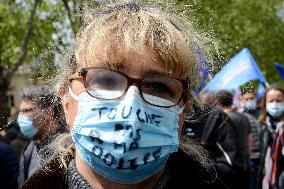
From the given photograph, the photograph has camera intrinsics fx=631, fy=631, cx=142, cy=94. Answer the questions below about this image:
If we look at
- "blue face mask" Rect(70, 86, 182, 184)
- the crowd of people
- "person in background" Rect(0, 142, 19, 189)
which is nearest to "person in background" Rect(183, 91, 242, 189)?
"person in background" Rect(0, 142, 19, 189)

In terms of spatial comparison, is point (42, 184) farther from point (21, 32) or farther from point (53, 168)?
point (21, 32)

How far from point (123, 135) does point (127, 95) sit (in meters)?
0.14

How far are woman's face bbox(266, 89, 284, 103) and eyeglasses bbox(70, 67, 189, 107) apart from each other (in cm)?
562

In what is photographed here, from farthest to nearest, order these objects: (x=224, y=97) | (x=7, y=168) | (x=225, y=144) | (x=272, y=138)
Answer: (x=272, y=138) → (x=225, y=144) → (x=7, y=168) → (x=224, y=97)

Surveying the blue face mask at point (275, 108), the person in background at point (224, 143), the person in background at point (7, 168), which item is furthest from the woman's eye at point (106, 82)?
the blue face mask at point (275, 108)

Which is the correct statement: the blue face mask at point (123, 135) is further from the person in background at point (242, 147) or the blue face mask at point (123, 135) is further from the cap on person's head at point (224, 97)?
the person in background at point (242, 147)

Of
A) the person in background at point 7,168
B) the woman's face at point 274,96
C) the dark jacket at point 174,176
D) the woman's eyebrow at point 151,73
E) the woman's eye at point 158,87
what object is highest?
the woman's eyebrow at point 151,73

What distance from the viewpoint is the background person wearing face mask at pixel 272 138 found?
5934mm

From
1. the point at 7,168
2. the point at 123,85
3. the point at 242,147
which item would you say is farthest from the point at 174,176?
the point at 242,147

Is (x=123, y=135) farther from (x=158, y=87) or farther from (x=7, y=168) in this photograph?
(x=7, y=168)

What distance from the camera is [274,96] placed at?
7.73 meters

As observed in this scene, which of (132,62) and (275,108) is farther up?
(132,62)

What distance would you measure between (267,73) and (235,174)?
1886 cm

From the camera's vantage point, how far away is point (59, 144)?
8.29ft
